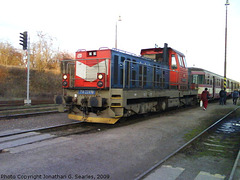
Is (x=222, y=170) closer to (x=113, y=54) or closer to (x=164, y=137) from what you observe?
(x=164, y=137)

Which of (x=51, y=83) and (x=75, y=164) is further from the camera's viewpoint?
(x=51, y=83)

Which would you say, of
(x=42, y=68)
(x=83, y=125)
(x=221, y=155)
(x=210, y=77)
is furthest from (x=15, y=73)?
(x=221, y=155)

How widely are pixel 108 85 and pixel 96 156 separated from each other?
3684 millimetres

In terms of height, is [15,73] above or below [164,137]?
above

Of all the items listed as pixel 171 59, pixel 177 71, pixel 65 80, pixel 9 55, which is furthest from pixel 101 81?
pixel 9 55

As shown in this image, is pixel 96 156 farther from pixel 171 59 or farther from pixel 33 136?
pixel 171 59

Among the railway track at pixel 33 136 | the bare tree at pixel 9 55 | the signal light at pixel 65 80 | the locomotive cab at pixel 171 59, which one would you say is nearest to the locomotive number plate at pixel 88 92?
the signal light at pixel 65 80

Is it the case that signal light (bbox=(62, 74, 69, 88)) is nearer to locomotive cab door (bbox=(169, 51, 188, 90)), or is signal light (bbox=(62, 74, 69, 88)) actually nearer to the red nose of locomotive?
the red nose of locomotive

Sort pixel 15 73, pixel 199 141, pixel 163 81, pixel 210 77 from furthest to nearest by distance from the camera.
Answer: pixel 15 73
pixel 210 77
pixel 163 81
pixel 199 141

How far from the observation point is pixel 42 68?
27219 mm

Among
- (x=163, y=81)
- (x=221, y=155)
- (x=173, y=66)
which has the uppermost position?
(x=173, y=66)

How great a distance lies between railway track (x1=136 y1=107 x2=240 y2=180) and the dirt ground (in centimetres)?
24

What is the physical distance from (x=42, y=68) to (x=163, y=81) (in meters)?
20.6

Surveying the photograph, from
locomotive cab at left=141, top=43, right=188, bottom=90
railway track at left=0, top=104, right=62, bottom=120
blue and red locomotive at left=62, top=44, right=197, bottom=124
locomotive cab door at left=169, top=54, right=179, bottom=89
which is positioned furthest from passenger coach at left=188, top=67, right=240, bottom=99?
railway track at left=0, top=104, right=62, bottom=120
